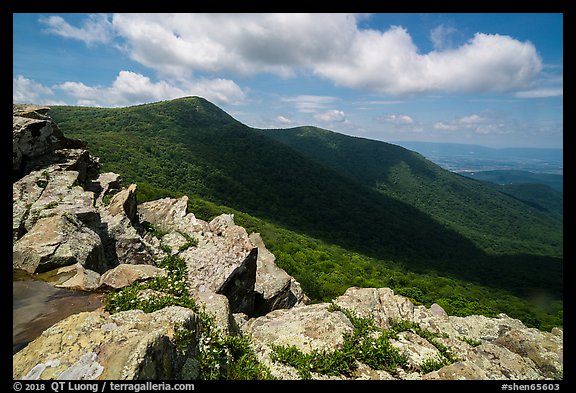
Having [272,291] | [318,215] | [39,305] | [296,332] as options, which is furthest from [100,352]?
[318,215]

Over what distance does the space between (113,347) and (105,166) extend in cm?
9486

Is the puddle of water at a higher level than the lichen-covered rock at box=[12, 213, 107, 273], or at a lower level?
lower

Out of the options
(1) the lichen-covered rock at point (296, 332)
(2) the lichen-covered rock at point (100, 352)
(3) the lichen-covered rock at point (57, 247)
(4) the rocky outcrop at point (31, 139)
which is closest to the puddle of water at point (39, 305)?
(3) the lichen-covered rock at point (57, 247)

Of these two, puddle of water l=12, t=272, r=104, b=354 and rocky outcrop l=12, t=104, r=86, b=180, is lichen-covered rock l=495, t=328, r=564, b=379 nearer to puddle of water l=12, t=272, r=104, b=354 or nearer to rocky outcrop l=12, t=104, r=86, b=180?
puddle of water l=12, t=272, r=104, b=354

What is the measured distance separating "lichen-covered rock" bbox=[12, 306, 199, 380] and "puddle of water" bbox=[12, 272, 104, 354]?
167 centimetres

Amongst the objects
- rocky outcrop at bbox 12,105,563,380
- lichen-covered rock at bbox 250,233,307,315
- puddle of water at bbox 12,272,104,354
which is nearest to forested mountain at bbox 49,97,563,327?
lichen-covered rock at bbox 250,233,307,315

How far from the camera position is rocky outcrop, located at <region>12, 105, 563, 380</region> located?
17.0ft

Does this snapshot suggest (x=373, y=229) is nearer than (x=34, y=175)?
No

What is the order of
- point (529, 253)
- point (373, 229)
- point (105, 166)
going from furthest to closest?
1. point (529, 253)
2. point (373, 229)
3. point (105, 166)

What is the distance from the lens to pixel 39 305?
25.0 ft

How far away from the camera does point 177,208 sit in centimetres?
1959

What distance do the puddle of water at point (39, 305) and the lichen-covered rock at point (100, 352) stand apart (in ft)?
5.46
